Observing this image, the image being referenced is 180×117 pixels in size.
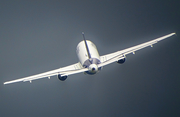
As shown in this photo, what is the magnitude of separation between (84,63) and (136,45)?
54.2 feet

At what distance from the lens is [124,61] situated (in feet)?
189

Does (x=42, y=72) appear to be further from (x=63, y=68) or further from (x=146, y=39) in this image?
(x=146, y=39)

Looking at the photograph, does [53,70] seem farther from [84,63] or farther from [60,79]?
[84,63]

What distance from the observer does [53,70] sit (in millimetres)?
58531

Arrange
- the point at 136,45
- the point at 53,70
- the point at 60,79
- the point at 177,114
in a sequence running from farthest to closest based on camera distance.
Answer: the point at 136,45, the point at 53,70, the point at 60,79, the point at 177,114

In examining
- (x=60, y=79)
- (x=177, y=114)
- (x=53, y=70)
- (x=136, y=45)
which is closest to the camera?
(x=177, y=114)

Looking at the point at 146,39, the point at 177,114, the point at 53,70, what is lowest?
the point at 177,114

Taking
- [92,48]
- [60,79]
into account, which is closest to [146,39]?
[92,48]

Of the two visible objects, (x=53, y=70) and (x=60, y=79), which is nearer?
(x=60, y=79)

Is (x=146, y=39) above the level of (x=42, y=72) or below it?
above

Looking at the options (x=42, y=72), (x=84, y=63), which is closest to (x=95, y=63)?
(x=84, y=63)

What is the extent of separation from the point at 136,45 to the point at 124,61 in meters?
7.25

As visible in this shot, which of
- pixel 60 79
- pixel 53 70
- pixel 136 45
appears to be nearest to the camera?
pixel 60 79

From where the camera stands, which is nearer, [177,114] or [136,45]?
[177,114]
